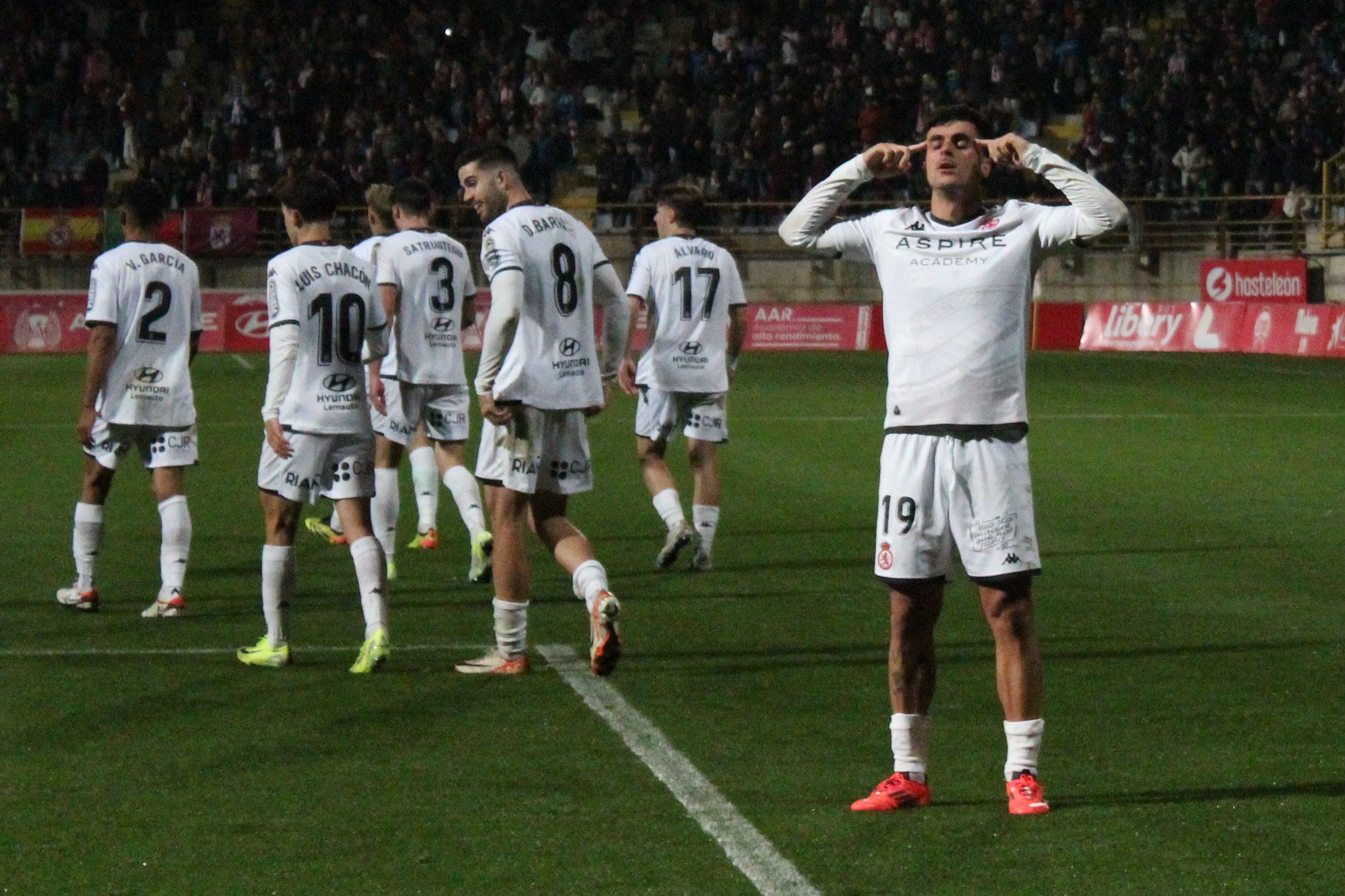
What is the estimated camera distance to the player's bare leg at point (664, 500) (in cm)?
1079

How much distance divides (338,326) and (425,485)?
3985 millimetres

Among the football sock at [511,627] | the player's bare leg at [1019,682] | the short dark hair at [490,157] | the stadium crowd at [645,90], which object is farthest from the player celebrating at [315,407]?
the stadium crowd at [645,90]

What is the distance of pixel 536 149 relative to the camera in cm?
3569

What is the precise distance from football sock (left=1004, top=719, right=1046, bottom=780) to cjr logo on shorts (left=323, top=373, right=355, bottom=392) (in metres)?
3.41

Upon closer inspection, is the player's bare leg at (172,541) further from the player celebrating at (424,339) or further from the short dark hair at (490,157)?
the short dark hair at (490,157)

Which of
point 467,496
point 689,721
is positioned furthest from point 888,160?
point 467,496

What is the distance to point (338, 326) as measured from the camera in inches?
313

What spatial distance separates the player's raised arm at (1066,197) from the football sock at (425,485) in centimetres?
669

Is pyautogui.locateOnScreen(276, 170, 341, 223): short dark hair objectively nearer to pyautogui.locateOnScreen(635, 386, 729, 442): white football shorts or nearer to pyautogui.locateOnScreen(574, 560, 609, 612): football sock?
pyautogui.locateOnScreen(574, 560, 609, 612): football sock

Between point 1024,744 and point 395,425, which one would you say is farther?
point 395,425

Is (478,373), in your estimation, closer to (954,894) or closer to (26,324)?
(954,894)

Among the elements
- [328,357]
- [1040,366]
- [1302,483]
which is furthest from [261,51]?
[328,357]

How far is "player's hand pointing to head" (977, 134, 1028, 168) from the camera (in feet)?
18.0

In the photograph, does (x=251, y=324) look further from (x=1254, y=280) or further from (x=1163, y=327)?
(x=1254, y=280)
